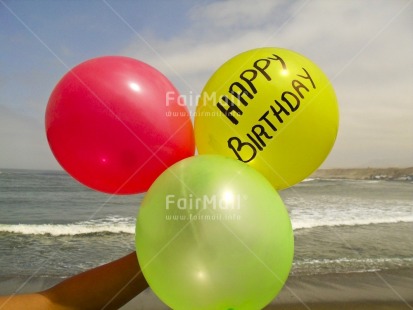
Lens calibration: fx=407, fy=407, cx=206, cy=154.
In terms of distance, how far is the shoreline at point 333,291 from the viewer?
15.4ft

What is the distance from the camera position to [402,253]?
7.36 m

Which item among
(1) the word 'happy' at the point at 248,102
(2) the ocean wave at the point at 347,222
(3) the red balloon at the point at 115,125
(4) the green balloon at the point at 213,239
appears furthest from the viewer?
(2) the ocean wave at the point at 347,222

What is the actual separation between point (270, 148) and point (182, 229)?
76cm

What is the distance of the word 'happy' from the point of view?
2131 mm

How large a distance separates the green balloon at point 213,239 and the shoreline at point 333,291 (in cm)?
314

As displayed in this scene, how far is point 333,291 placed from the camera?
16.8 feet

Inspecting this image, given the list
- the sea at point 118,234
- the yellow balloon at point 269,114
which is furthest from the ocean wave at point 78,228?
the yellow balloon at point 269,114

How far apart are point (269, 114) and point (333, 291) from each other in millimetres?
3766

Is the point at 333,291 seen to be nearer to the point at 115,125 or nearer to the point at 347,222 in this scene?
the point at 115,125

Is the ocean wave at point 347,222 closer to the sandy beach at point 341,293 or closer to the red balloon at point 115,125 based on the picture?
the sandy beach at point 341,293

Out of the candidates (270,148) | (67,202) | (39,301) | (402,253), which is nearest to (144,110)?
(270,148)

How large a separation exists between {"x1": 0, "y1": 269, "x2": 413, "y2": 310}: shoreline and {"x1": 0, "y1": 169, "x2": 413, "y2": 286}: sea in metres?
0.30

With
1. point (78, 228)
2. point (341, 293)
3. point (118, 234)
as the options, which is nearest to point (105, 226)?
point (78, 228)

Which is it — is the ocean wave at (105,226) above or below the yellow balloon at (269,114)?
below
